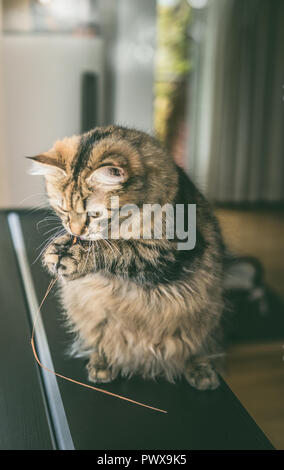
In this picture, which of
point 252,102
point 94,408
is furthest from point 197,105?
point 94,408

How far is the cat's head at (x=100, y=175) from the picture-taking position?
0.38 metres

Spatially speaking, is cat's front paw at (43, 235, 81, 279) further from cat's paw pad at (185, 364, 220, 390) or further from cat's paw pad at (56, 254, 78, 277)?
cat's paw pad at (185, 364, 220, 390)

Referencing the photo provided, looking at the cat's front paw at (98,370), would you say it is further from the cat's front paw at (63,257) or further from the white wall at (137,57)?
the white wall at (137,57)

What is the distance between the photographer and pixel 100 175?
1.25ft

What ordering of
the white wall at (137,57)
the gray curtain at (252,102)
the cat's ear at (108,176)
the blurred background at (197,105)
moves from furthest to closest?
the gray curtain at (252,102) → the white wall at (137,57) → the blurred background at (197,105) → the cat's ear at (108,176)

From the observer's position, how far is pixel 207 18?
2.37 metres

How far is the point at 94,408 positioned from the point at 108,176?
243 millimetres

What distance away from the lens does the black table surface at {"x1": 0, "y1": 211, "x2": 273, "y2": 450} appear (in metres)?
0.40

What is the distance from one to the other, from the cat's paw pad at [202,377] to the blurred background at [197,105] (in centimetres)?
4

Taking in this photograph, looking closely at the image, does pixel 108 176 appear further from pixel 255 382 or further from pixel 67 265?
pixel 255 382

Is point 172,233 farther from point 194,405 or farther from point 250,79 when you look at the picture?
point 250,79

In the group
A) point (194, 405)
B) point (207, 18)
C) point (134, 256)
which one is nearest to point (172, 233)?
point (134, 256)

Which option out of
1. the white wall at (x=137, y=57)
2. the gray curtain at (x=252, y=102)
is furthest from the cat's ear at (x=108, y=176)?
the gray curtain at (x=252, y=102)

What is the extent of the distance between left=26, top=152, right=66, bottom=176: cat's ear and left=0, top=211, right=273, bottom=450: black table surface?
52 millimetres
